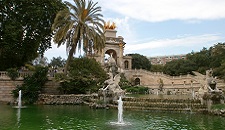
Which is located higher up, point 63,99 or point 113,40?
point 113,40

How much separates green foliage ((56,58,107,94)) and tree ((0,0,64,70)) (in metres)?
4.48

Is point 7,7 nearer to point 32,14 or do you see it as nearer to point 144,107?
point 32,14

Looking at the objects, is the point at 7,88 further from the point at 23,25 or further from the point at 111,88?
the point at 111,88

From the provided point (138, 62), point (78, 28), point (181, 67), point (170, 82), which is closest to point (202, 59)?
point (181, 67)

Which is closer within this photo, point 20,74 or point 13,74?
point 13,74

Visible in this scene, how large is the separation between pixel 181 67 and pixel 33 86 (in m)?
47.4

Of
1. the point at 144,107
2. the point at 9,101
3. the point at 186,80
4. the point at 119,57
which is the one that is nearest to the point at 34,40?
the point at 9,101

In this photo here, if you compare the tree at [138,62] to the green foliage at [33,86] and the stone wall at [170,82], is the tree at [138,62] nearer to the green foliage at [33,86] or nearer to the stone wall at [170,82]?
the stone wall at [170,82]

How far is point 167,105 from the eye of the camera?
682 inches

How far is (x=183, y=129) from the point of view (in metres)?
10.8

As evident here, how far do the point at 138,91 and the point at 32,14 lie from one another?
23.1 metres

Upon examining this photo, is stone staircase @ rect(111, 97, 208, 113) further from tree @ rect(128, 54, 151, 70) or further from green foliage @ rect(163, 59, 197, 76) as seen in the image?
tree @ rect(128, 54, 151, 70)

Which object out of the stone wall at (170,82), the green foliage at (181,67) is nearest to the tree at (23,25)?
the stone wall at (170,82)

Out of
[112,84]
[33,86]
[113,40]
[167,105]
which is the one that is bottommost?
[167,105]
